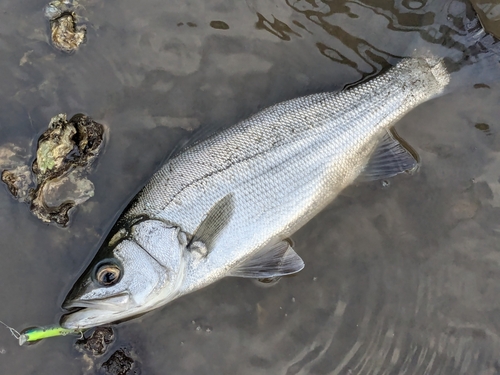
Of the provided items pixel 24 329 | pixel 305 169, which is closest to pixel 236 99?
pixel 305 169

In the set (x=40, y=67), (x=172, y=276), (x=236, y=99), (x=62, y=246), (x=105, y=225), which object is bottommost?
(x=62, y=246)

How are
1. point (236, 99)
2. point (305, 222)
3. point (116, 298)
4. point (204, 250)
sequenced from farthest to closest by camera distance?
point (236, 99), point (305, 222), point (204, 250), point (116, 298)

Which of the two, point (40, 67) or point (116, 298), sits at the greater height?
point (40, 67)

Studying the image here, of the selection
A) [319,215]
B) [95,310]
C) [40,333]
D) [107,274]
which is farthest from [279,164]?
[40,333]

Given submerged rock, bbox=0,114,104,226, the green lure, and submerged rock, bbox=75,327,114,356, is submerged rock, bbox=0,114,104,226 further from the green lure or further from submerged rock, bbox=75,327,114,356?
submerged rock, bbox=75,327,114,356

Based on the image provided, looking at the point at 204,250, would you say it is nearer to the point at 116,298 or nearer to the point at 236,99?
the point at 116,298

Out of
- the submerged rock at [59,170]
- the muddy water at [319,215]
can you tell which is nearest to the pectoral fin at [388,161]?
the muddy water at [319,215]

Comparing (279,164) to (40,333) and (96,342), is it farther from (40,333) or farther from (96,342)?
(40,333)
